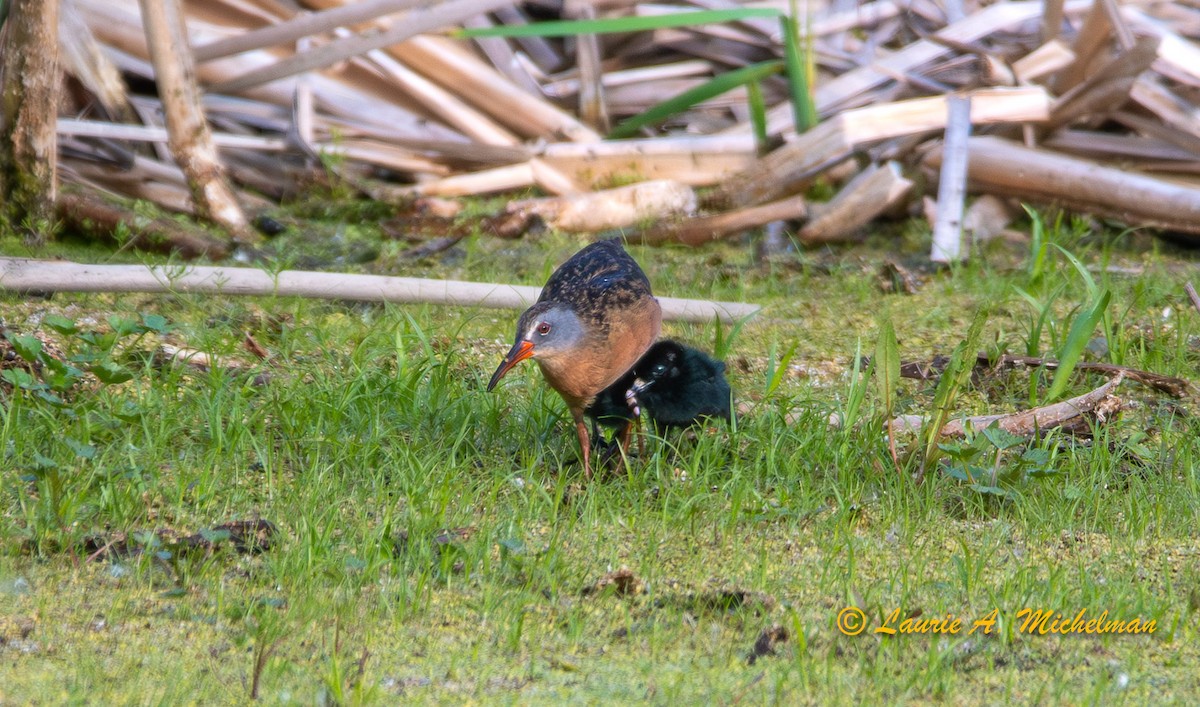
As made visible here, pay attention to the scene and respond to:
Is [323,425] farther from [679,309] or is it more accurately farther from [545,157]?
[545,157]

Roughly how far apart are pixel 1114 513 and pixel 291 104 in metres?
5.71

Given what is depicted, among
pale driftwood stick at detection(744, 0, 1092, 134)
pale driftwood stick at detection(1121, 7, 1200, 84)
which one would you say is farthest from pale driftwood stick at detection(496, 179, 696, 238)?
pale driftwood stick at detection(1121, 7, 1200, 84)

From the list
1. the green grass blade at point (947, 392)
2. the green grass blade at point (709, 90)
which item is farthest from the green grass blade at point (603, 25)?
the green grass blade at point (947, 392)

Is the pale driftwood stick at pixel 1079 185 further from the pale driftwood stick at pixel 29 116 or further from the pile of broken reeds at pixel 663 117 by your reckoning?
the pale driftwood stick at pixel 29 116

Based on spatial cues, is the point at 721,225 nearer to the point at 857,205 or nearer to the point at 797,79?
the point at 857,205

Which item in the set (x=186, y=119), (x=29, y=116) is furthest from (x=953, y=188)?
(x=29, y=116)

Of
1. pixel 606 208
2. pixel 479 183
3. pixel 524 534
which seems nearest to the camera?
pixel 524 534

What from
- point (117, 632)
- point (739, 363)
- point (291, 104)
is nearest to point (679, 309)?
point (739, 363)

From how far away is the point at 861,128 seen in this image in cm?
717

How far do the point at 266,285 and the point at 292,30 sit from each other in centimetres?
265

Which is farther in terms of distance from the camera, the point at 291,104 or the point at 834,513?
the point at 291,104

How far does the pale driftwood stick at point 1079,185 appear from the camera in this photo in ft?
22.3

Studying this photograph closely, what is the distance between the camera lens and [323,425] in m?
4.44

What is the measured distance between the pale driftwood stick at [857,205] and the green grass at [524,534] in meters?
1.60
